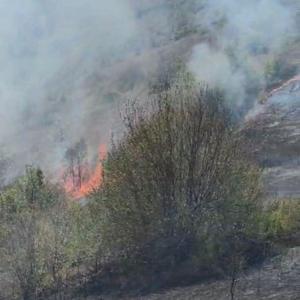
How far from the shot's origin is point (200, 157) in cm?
2180

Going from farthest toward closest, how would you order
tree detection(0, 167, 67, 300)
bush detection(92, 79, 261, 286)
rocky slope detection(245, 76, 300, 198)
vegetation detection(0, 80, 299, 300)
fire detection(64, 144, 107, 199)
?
fire detection(64, 144, 107, 199) → rocky slope detection(245, 76, 300, 198) → bush detection(92, 79, 261, 286) → vegetation detection(0, 80, 299, 300) → tree detection(0, 167, 67, 300)

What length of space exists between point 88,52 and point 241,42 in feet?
57.5

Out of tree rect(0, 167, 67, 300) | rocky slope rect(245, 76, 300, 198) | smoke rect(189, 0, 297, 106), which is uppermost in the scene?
smoke rect(189, 0, 297, 106)

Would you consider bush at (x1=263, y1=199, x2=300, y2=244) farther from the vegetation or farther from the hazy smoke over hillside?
the hazy smoke over hillside

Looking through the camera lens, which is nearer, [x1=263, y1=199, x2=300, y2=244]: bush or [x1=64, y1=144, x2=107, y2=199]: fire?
[x1=263, y1=199, x2=300, y2=244]: bush

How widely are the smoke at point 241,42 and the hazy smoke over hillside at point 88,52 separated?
0.23 ft

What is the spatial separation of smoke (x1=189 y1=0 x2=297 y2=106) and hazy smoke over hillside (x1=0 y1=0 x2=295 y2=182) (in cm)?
7

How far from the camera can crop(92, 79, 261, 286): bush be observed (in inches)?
846

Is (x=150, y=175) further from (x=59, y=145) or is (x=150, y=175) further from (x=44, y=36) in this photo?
(x=44, y=36)

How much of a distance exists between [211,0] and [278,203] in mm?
36315

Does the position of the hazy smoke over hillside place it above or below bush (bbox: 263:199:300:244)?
above

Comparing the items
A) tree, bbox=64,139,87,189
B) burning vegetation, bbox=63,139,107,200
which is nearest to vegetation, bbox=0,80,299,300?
burning vegetation, bbox=63,139,107,200

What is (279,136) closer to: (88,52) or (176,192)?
(176,192)

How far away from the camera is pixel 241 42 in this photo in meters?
48.5
